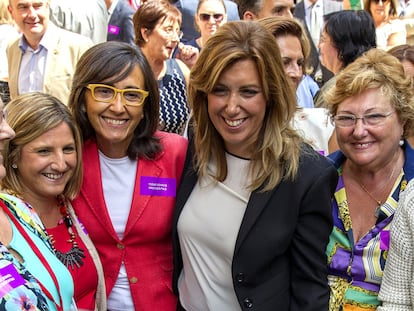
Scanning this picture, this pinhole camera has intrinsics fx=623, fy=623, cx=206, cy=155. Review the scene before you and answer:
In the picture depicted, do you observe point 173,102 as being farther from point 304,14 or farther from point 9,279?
point 304,14

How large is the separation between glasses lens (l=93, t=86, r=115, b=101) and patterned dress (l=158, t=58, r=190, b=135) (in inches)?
53.1

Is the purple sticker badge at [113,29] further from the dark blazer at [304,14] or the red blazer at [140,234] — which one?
the red blazer at [140,234]

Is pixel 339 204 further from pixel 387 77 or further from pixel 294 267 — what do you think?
pixel 387 77

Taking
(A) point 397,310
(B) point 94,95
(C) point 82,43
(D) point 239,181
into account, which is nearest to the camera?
(A) point 397,310

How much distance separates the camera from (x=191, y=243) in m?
2.66

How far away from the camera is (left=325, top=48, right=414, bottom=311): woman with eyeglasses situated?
260cm

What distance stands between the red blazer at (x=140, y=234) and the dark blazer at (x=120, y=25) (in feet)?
12.4

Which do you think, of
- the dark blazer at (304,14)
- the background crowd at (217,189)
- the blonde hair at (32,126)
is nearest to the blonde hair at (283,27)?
the background crowd at (217,189)

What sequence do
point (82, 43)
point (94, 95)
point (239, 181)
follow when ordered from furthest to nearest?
1. point (82, 43)
2. point (94, 95)
3. point (239, 181)

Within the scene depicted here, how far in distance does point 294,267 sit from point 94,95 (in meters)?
1.16

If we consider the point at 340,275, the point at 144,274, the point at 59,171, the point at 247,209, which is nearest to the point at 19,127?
the point at 59,171

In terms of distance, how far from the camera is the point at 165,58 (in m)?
4.89

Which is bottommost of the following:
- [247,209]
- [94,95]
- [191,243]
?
[191,243]

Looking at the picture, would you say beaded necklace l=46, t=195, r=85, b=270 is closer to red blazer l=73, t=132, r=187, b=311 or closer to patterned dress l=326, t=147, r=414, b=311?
red blazer l=73, t=132, r=187, b=311
